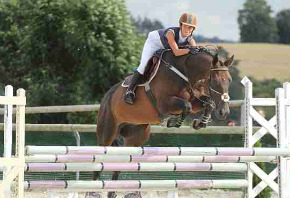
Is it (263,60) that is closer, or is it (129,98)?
(129,98)

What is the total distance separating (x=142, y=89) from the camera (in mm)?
7000

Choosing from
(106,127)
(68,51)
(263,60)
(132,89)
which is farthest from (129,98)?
(263,60)

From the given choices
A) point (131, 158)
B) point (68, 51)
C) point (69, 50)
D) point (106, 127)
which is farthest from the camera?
point (68, 51)

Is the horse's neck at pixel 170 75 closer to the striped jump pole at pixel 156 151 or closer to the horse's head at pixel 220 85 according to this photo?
the horse's head at pixel 220 85

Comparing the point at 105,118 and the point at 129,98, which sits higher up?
the point at 129,98

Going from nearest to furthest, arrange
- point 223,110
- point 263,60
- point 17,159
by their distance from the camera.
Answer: point 17,159 < point 223,110 < point 263,60

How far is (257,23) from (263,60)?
12.0m

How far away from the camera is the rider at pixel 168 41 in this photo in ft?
21.7

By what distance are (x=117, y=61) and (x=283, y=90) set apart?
23.0 ft

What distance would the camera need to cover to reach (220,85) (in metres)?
6.20

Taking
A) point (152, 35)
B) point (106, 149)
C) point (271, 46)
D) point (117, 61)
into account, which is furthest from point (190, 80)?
point (271, 46)

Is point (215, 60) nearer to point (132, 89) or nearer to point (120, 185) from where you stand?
point (132, 89)

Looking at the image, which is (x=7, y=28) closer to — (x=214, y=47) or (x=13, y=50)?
(x=13, y=50)

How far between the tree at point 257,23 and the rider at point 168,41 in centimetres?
3592
